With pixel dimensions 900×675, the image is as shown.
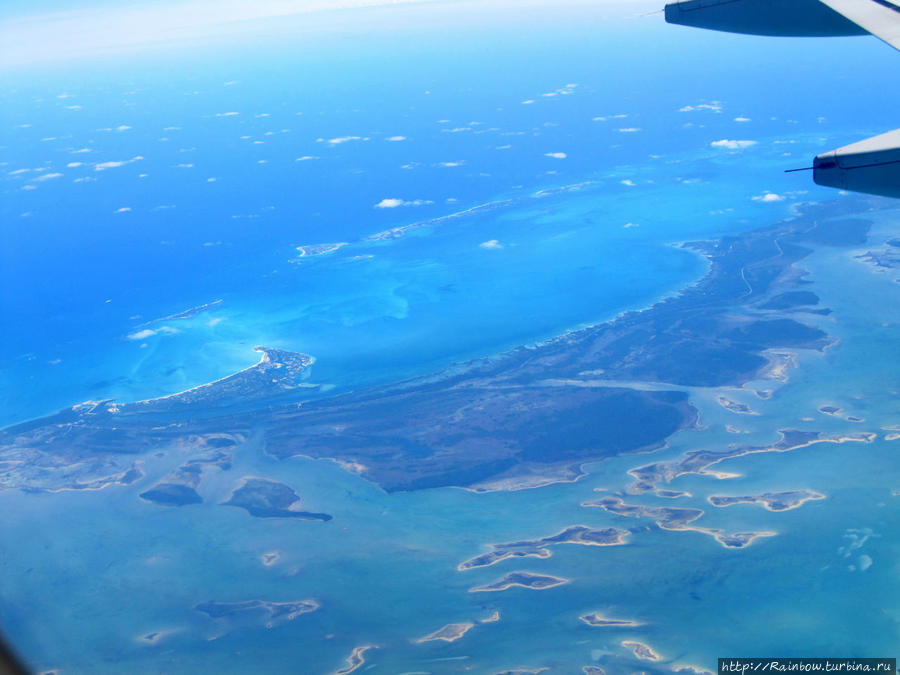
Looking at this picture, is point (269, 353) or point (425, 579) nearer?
point (425, 579)

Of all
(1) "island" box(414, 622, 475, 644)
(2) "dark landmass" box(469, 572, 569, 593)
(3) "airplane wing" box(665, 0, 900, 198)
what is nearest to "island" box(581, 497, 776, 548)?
Result: (2) "dark landmass" box(469, 572, 569, 593)

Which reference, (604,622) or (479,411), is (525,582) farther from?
(479,411)

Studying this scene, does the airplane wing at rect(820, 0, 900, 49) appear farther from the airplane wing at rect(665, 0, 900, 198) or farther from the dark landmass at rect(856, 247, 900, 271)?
the dark landmass at rect(856, 247, 900, 271)

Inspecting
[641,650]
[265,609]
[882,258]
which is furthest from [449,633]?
[882,258]

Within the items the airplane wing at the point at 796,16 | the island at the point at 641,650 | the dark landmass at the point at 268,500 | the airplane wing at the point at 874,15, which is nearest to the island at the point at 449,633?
the island at the point at 641,650

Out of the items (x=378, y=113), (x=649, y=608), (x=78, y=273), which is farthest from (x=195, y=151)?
(x=649, y=608)


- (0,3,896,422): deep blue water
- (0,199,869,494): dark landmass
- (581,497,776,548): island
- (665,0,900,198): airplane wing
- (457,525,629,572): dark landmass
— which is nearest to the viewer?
(665,0,900,198): airplane wing

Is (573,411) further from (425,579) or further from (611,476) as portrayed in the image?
(425,579)
